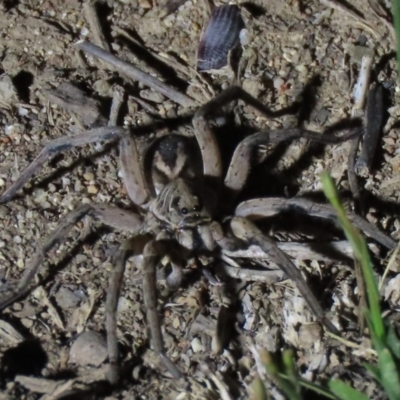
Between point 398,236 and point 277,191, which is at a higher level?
point 277,191

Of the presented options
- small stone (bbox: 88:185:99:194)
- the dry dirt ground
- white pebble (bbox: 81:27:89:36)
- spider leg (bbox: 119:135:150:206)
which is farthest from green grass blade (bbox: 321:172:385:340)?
white pebble (bbox: 81:27:89:36)

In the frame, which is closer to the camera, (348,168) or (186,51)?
(348,168)

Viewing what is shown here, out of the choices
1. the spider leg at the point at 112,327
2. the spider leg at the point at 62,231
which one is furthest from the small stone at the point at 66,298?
the spider leg at the point at 112,327

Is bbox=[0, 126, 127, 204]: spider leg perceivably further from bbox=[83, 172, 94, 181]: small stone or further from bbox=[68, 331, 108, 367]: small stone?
bbox=[68, 331, 108, 367]: small stone

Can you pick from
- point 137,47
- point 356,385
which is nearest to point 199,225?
point 356,385

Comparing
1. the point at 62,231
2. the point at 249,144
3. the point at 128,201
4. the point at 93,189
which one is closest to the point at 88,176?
the point at 93,189

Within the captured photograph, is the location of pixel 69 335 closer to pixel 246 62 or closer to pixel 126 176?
pixel 126 176
